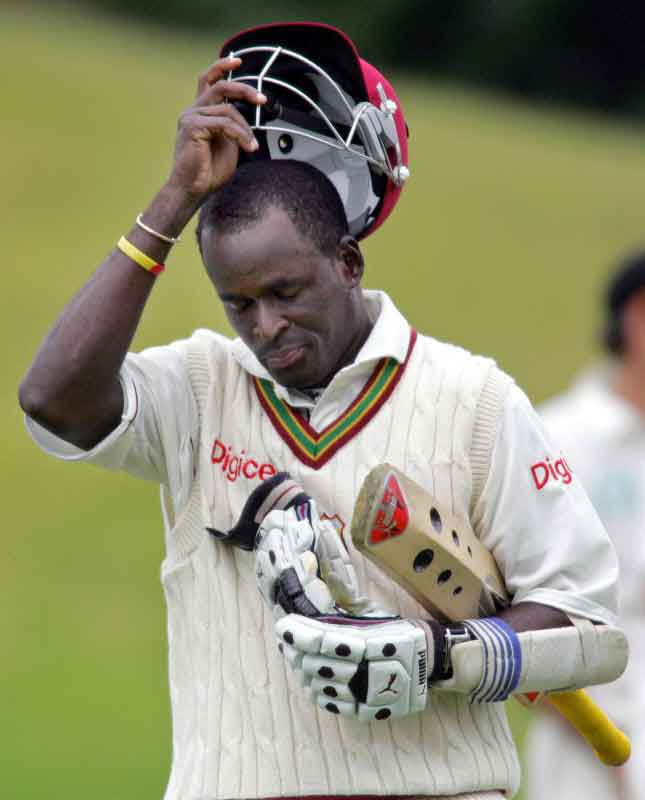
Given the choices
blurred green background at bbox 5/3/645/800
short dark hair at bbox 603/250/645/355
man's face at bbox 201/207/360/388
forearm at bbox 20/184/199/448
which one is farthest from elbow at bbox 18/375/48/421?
blurred green background at bbox 5/3/645/800

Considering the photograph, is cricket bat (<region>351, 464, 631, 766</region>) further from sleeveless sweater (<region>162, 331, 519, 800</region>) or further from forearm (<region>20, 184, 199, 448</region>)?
forearm (<region>20, 184, 199, 448</region>)

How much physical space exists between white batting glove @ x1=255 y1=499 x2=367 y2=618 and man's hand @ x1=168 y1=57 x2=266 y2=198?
1.90ft

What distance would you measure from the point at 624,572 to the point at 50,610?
7748mm

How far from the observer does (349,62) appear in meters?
3.55

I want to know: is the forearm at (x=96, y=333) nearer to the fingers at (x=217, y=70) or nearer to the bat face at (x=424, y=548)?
the fingers at (x=217, y=70)

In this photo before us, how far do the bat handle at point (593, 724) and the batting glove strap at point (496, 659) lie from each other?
0.27m

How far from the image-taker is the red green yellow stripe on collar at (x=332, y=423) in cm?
352

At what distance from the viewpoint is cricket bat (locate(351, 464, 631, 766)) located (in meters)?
3.29

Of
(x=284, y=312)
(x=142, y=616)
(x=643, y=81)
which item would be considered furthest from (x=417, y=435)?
(x=643, y=81)

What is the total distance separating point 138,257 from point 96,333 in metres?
0.15

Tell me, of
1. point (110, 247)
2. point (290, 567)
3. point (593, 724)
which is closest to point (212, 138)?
point (290, 567)

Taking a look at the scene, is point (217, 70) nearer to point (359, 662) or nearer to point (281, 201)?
point (281, 201)

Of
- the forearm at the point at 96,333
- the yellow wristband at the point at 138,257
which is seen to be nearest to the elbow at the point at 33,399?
the forearm at the point at 96,333

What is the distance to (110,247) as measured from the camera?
21.0 metres
